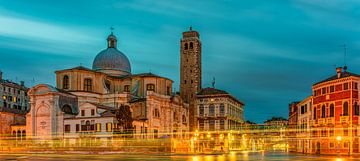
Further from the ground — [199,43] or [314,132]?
[199,43]

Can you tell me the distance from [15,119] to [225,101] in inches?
1706

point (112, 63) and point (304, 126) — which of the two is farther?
point (112, 63)

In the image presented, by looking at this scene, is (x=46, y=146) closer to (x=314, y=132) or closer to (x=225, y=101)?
(x=314, y=132)

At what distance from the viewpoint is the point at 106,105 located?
269 feet

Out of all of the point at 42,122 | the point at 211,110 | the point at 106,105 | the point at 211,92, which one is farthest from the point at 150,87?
the point at 42,122

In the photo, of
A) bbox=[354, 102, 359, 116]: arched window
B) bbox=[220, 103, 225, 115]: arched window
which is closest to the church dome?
bbox=[220, 103, 225, 115]: arched window

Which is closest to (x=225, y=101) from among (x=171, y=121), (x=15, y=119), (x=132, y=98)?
(x=171, y=121)

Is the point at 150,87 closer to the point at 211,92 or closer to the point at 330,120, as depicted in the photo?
the point at 211,92

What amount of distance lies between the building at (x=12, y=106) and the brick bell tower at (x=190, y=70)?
34485 mm

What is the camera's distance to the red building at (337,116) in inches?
2131

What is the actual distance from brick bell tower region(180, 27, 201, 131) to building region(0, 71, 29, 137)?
34.5 metres

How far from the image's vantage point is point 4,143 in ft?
241

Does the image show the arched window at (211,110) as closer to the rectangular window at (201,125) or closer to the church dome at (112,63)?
the rectangular window at (201,125)

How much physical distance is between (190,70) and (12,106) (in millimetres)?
40669
